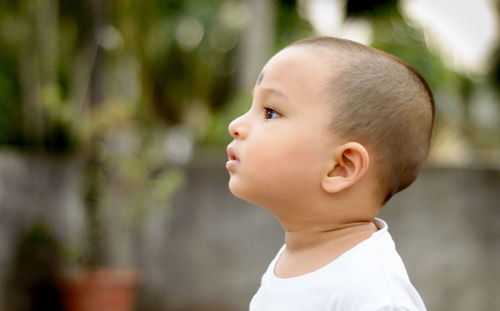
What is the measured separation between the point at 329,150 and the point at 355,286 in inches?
8.7

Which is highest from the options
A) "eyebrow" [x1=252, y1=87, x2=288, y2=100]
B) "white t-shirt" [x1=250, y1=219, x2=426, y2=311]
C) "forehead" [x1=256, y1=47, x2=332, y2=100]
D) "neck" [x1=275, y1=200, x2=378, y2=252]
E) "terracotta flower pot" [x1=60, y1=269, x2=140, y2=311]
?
"forehead" [x1=256, y1=47, x2=332, y2=100]

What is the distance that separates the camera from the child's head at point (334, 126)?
3.43 feet

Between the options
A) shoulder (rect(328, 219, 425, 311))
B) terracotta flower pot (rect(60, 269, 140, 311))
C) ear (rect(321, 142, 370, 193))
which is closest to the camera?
shoulder (rect(328, 219, 425, 311))

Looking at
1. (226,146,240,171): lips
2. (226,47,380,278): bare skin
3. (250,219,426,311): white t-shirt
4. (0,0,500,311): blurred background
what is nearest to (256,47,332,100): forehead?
(226,47,380,278): bare skin

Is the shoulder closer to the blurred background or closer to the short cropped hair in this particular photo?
the short cropped hair

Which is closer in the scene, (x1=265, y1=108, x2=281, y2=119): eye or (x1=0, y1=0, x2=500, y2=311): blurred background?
(x1=265, y1=108, x2=281, y2=119): eye

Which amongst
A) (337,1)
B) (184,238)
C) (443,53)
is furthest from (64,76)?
(443,53)

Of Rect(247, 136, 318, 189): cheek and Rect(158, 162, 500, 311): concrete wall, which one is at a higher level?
Rect(247, 136, 318, 189): cheek

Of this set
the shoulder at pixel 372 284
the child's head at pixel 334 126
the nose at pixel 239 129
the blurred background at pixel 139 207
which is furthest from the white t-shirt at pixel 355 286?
the blurred background at pixel 139 207

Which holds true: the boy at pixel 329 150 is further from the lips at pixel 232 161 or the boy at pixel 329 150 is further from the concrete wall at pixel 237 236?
the concrete wall at pixel 237 236

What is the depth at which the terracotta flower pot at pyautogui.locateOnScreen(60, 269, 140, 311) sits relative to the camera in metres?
4.48

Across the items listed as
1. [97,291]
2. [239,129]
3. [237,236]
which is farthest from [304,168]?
[237,236]

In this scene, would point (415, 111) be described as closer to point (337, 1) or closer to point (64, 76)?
point (64, 76)

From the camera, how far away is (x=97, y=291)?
447cm
